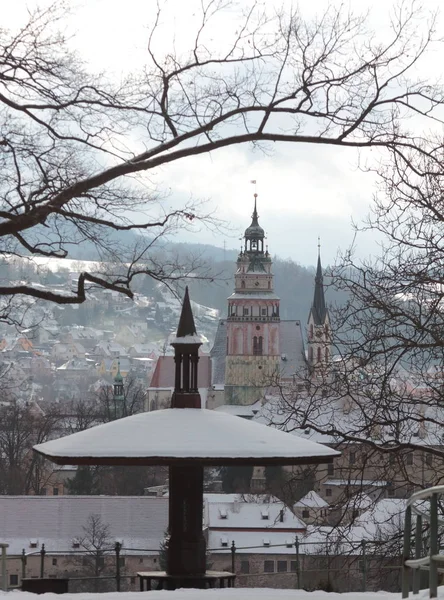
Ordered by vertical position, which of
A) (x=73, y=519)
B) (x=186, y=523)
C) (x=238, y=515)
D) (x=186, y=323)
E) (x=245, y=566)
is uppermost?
(x=238, y=515)

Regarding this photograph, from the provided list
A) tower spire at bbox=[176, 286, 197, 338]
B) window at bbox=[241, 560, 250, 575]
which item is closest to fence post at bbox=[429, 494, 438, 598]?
tower spire at bbox=[176, 286, 197, 338]

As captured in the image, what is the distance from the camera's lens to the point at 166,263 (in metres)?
14.7

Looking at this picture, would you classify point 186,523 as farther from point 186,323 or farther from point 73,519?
point 73,519

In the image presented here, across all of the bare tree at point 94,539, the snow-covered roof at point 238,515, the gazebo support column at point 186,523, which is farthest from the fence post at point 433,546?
the snow-covered roof at point 238,515

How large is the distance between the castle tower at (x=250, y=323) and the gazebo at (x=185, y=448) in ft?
349

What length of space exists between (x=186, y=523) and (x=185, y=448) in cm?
130

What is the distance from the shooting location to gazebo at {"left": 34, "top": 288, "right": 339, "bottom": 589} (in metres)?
11.2

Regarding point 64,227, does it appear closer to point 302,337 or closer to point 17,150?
point 17,150

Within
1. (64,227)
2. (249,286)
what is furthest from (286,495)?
(249,286)

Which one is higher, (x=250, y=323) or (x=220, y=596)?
(x=250, y=323)

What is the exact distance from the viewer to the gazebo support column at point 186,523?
12.1 metres

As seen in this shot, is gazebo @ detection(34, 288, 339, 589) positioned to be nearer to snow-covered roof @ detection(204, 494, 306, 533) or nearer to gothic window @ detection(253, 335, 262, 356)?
snow-covered roof @ detection(204, 494, 306, 533)

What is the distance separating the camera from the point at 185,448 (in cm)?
1121

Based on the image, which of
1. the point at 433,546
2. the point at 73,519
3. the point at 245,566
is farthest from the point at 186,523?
the point at 73,519
